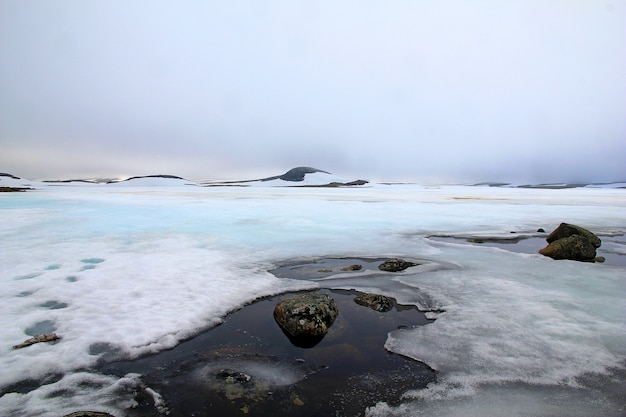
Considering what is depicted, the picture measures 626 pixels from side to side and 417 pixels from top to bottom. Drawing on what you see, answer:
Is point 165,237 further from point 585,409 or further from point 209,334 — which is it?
point 585,409

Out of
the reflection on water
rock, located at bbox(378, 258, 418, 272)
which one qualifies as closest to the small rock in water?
rock, located at bbox(378, 258, 418, 272)

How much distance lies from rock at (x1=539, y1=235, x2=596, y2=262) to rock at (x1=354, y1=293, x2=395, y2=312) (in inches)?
219

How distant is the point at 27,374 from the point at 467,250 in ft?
30.7

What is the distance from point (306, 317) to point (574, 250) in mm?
7600

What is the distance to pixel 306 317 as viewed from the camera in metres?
4.48

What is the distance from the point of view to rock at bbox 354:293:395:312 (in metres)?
5.30

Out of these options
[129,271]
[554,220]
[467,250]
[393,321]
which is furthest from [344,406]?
[554,220]

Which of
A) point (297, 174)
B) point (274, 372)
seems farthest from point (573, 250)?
point (297, 174)

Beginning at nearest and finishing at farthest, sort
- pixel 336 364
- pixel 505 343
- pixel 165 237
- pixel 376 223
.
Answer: pixel 336 364
pixel 505 343
pixel 165 237
pixel 376 223

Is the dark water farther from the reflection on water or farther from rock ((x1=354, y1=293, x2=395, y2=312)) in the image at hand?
the reflection on water

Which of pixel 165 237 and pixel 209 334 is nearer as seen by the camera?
pixel 209 334

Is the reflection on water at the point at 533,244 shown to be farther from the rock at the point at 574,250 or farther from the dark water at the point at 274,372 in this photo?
the dark water at the point at 274,372

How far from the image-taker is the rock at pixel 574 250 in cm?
840

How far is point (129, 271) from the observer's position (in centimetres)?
679
